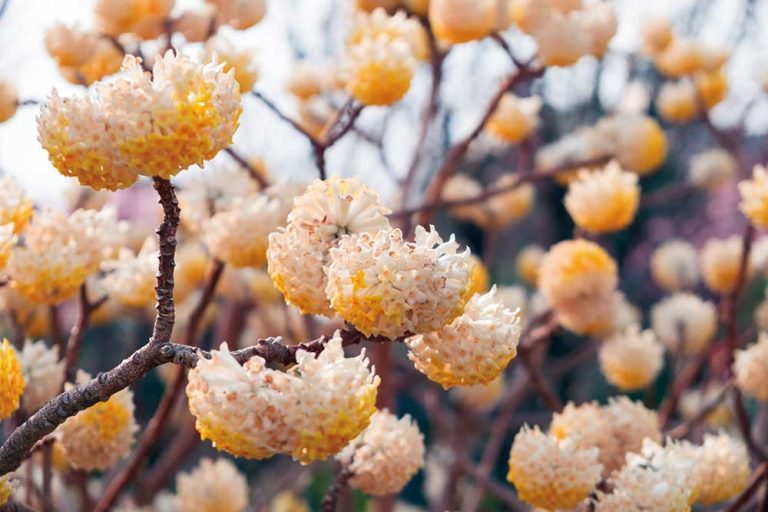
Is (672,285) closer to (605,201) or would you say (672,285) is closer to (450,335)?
(605,201)

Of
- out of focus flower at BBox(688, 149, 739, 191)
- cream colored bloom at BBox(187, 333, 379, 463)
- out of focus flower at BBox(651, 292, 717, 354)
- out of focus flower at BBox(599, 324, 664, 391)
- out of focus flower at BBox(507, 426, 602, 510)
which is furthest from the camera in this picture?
out of focus flower at BBox(688, 149, 739, 191)

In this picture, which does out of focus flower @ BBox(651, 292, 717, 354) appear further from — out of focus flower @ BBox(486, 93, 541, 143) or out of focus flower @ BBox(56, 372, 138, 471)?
out of focus flower @ BBox(56, 372, 138, 471)

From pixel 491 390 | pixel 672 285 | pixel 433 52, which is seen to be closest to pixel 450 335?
pixel 433 52

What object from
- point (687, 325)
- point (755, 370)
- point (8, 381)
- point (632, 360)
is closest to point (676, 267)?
point (687, 325)

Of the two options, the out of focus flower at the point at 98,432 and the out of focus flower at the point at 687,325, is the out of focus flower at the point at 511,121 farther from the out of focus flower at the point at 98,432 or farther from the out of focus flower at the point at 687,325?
the out of focus flower at the point at 98,432

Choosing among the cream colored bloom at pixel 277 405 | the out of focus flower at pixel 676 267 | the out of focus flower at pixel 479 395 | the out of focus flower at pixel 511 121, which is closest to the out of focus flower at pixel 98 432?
the cream colored bloom at pixel 277 405

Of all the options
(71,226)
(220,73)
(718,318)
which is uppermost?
(718,318)

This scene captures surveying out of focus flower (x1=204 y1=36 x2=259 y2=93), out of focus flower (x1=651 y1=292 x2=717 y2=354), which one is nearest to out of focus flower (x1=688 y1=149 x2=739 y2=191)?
out of focus flower (x1=651 y1=292 x2=717 y2=354)
